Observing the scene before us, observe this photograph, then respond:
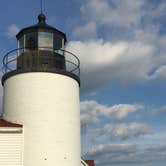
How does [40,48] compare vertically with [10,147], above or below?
above

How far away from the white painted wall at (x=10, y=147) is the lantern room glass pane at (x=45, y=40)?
3.98 metres

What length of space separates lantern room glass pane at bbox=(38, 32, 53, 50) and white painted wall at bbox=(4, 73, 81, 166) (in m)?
1.44

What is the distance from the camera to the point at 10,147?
1498 cm

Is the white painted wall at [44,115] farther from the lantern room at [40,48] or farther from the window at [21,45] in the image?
the window at [21,45]

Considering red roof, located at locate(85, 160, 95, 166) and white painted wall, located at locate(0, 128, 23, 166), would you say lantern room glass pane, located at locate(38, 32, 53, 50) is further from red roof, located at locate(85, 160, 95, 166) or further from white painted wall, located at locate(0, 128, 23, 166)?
red roof, located at locate(85, 160, 95, 166)

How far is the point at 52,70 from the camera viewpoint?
52.5 feet

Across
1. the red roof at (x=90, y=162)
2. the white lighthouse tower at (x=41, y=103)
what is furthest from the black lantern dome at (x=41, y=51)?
the red roof at (x=90, y=162)

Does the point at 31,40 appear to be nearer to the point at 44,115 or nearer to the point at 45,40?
the point at 45,40

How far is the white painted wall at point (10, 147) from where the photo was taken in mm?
14781

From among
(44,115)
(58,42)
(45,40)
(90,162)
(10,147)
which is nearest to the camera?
(10,147)

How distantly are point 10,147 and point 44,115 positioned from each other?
1950mm

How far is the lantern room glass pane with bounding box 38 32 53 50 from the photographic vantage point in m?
16.5

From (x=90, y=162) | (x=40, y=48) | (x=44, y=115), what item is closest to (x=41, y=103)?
(x=44, y=115)

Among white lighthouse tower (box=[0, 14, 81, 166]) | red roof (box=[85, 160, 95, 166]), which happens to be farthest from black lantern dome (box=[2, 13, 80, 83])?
red roof (box=[85, 160, 95, 166])
